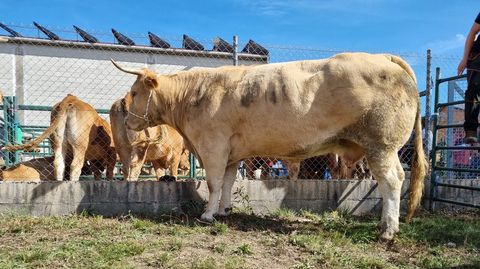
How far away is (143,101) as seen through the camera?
6461mm

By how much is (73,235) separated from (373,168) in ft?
11.1

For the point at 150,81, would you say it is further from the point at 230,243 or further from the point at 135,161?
the point at 135,161

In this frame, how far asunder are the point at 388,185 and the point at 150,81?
3.33 metres

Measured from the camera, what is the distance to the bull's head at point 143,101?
6.34m

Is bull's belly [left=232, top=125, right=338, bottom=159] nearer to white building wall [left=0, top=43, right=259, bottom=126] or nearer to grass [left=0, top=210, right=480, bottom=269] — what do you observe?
grass [left=0, top=210, right=480, bottom=269]

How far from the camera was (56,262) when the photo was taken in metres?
4.00

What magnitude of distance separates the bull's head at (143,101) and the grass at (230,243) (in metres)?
1.39

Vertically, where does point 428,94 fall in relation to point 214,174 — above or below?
above

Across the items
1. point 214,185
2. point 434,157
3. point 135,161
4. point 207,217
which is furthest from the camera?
point 135,161

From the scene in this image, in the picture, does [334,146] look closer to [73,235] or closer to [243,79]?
[243,79]

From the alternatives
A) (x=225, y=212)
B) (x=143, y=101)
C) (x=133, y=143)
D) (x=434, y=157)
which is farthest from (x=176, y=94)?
(x=434, y=157)

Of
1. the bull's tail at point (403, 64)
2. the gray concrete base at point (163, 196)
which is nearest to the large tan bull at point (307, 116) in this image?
the bull's tail at point (403, 64)

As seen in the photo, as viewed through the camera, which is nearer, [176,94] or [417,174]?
[417,174]

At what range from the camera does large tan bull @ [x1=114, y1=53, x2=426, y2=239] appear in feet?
17.3
